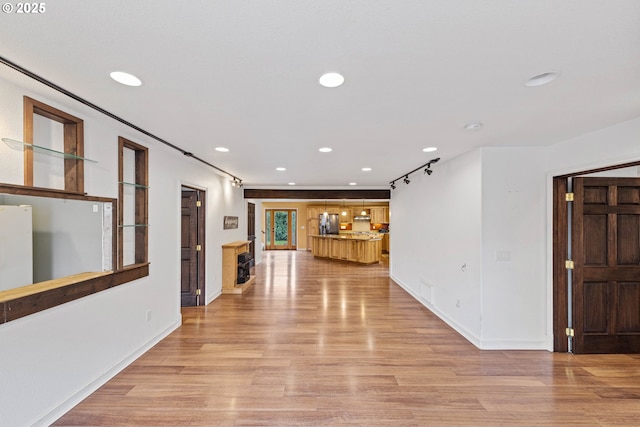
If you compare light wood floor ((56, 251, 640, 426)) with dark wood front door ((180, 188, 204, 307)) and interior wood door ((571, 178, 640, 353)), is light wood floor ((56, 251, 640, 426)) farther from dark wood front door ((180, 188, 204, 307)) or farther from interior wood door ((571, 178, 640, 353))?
dark wood front door ((180, 188, 204, 307))

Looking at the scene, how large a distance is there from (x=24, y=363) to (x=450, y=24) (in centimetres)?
324

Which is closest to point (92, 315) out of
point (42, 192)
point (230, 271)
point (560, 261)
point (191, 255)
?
point (42, 192)

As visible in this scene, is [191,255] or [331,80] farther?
[191,255]

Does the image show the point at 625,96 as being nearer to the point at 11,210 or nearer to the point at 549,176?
the point at 549,176

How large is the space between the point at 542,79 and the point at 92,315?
3.87 metres

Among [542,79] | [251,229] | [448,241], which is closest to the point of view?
[542,79]

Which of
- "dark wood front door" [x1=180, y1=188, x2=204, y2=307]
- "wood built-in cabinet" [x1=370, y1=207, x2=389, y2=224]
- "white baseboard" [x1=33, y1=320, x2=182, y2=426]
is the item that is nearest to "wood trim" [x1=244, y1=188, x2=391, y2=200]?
"dark wood front door" [x1=180, y1=188, x2=204, y2=307]

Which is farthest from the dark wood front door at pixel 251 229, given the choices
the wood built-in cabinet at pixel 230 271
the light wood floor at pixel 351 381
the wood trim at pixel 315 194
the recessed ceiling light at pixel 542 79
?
the recessed ceiling light at pixel 542 79

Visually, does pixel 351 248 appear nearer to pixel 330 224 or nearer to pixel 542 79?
pixel 330 224

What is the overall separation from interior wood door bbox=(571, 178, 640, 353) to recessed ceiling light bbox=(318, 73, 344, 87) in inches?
123

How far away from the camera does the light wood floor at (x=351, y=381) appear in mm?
1996

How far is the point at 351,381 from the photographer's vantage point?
240cm

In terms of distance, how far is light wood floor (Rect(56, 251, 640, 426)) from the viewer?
200 centimetres

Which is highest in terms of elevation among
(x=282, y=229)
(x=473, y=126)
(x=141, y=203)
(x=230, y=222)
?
(x=473, y=126)
